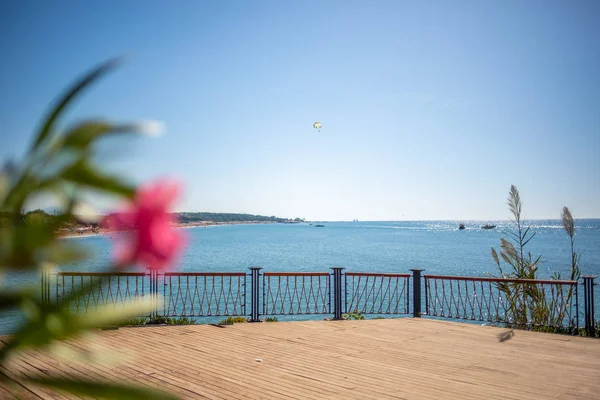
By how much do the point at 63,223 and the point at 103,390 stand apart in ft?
0.61

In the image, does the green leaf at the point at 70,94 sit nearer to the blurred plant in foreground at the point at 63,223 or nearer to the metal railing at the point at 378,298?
the blurred plant in foreground at the point at 63,223

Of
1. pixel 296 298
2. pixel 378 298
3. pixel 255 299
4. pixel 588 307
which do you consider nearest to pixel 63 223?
pixel 255 299

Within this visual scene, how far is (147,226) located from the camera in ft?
1.52

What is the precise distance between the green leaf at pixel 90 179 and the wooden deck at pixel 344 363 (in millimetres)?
3952

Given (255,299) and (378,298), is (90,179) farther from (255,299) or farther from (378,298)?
(378,298)

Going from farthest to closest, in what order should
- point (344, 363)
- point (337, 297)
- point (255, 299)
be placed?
1. point (337, 297)
2. point (255, 299)
3. point (344, 363)

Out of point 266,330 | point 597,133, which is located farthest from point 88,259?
point 597,133

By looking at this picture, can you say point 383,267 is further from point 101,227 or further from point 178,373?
point 101,227

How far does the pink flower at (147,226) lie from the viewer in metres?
0.46

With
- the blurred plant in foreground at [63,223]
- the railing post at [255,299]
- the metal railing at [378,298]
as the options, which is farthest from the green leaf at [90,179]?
the metal railing at [378,298]

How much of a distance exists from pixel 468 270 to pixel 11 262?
39.1 metres

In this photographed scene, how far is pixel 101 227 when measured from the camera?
1.76ft

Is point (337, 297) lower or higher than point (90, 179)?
lower

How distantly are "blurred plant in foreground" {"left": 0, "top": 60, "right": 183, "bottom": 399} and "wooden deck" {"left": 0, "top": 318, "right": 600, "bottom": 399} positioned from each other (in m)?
3.85
